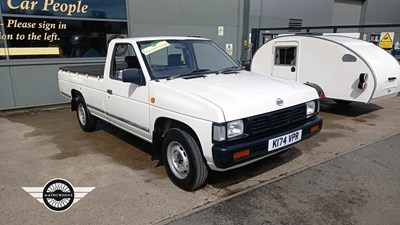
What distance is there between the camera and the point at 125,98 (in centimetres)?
445

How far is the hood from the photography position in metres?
3.23

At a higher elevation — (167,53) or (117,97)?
(167,53)

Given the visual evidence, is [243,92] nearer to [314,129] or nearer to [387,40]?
[314,129]

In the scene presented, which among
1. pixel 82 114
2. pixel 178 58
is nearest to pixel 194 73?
pixel 178 58

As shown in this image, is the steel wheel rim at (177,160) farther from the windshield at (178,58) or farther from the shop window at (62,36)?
the shop window at (62,36)

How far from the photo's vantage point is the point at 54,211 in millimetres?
3283

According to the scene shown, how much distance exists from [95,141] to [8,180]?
1723 millimetres

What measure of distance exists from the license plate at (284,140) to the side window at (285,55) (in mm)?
4931

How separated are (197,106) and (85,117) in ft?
11.7

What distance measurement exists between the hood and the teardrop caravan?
Answer: 357 centimetres

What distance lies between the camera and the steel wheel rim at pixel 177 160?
143 inches

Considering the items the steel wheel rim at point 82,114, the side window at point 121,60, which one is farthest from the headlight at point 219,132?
the steel wheel rim at point 82,114

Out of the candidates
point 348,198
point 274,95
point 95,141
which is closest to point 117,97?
point 95,141

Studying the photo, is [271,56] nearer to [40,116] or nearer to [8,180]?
[40,116]
